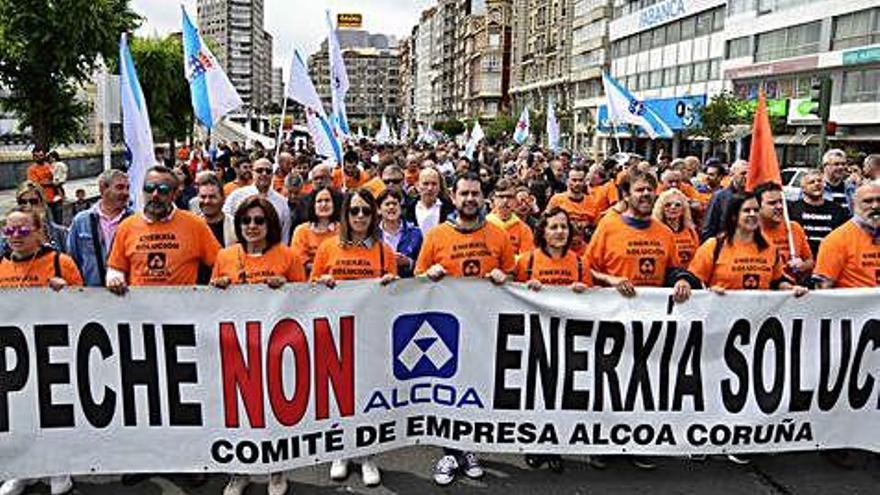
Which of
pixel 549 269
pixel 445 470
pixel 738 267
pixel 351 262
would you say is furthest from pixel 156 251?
pixel 738 267

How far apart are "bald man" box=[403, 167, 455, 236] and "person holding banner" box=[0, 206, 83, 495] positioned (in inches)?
116

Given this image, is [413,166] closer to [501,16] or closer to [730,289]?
[730,289]

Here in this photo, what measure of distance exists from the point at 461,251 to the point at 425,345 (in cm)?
67

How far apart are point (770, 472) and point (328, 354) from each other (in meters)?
2.66

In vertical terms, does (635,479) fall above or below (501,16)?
below

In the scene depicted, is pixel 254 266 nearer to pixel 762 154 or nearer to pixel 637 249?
pixel 637 249

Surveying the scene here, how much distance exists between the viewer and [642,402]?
182 inches

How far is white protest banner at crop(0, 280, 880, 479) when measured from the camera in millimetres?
4277

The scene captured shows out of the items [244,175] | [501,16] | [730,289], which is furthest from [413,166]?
[501,16]

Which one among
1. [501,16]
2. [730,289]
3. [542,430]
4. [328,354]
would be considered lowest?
[542,430]

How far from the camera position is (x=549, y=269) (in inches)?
197

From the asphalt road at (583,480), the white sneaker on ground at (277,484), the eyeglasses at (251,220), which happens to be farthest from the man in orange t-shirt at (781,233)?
the white sneaker on ground at (277,484)

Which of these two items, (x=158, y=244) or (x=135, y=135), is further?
(x=135, y=135)

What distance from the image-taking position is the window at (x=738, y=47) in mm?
51719
